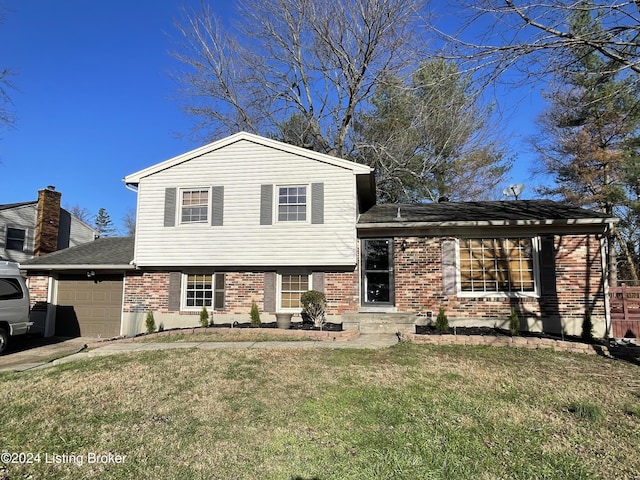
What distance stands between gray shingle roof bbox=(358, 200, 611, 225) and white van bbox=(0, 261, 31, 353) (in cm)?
955

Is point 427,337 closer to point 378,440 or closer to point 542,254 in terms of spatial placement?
point 542,254

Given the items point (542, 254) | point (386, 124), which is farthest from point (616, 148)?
point (542, 254)

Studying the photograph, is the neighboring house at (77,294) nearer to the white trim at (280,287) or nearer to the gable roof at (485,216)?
the white trim at (280,287)

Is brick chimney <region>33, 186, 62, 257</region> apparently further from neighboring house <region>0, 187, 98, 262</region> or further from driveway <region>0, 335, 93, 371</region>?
driveway <region>0, 335, 93, 371</region>

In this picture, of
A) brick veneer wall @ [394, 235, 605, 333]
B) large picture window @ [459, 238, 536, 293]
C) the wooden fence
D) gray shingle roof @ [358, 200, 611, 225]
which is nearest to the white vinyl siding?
gray shingle roof @ [358, 200, 611, 225]

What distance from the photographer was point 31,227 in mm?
19141

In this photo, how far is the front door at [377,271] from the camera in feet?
37.2

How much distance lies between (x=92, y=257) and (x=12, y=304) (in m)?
3.16

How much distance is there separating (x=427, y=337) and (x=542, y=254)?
427 centimetres

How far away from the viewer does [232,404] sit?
Result: 4891mm

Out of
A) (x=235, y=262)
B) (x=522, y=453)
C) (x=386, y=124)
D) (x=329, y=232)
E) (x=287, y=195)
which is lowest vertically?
(x=522, y=453)

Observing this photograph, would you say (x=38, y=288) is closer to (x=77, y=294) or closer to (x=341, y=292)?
(x=77, y=294)

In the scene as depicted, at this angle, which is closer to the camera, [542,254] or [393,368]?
[393,368]

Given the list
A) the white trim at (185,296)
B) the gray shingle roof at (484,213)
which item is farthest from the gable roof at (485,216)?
the white trim at (185,296)
